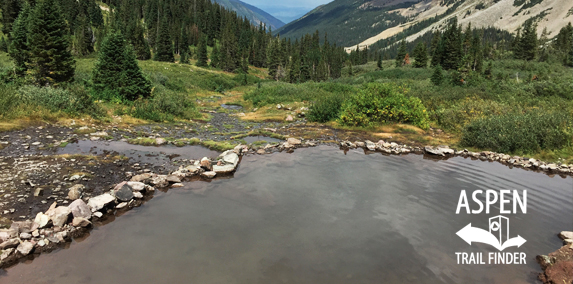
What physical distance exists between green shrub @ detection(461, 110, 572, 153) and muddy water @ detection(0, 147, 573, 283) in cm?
410

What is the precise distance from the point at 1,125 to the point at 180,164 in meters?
8.65

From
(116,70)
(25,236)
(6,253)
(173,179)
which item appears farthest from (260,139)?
(116,70)

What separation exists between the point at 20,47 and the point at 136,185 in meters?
25.3

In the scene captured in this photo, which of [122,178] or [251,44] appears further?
[251,44]

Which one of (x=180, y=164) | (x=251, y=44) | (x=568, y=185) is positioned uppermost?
(x=251, y=44)

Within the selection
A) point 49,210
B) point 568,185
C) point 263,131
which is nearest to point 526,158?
point 568,185

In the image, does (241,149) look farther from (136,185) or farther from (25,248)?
(25,248)

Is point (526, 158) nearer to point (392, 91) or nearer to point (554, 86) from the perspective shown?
point (392, 91)

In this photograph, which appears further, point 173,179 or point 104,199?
point 173,179

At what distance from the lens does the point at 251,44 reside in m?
117

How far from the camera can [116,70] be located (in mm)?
21891

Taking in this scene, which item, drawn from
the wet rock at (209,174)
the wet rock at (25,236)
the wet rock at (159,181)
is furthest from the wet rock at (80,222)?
the wet rock at (209,174)

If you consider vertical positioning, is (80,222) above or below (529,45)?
below

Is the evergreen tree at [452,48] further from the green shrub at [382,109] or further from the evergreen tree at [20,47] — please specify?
the evergreen tree at [20,47]
